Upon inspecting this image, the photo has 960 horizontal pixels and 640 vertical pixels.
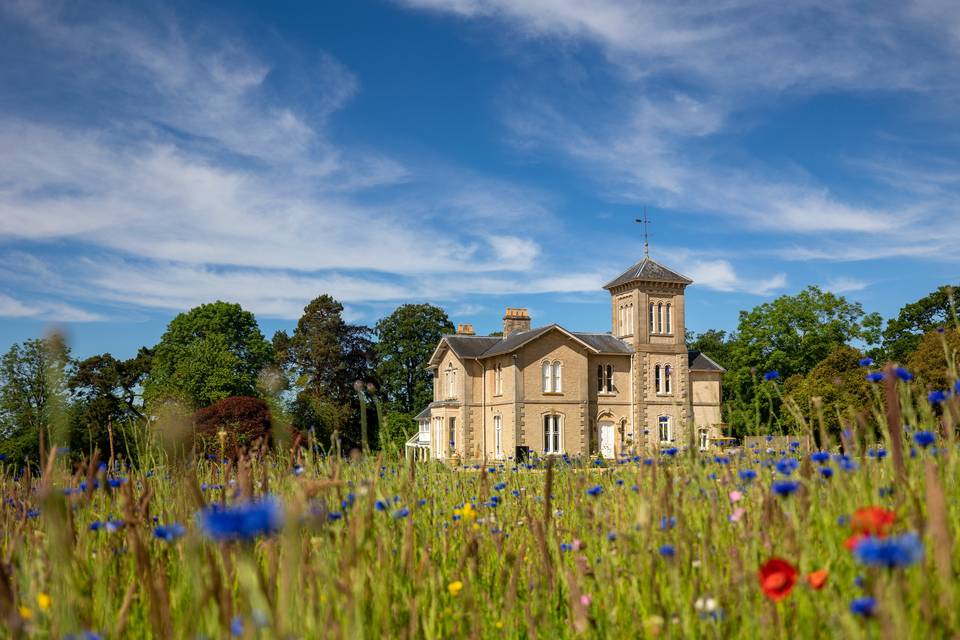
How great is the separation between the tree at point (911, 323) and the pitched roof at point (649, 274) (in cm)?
1357

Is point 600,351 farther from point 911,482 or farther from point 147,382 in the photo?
point 911,482

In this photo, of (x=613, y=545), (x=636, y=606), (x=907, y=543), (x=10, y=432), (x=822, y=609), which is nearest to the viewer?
(x=907, y=543)

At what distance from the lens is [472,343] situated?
5044cm

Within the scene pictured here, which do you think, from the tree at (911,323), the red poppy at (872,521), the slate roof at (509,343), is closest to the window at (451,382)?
the slate roof at (509,343)

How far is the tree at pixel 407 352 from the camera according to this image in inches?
2411

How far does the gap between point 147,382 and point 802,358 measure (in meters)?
39.8

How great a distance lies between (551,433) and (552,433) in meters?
0.09

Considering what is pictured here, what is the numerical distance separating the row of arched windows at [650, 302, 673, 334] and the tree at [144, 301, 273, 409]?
23832 mm

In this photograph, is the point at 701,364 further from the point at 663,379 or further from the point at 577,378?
the point at 577,378

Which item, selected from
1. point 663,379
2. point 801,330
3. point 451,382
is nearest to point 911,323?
point 801,330

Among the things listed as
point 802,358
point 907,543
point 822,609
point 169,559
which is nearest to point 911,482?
point 822,609

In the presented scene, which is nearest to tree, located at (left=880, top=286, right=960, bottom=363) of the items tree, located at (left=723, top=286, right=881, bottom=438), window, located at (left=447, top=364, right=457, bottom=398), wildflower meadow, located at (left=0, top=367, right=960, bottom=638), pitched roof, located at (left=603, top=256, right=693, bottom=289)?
tree, located at (left=723, top=286, right=881, bottom=438)

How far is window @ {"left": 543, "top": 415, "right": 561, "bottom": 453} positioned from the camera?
46781 millimetres

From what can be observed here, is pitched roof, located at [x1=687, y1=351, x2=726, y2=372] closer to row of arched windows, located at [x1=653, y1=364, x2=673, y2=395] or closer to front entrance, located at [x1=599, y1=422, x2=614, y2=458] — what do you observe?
row of arched windows, located at [x1=653, y1=364, x2=673, y2=395]
